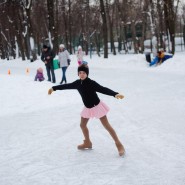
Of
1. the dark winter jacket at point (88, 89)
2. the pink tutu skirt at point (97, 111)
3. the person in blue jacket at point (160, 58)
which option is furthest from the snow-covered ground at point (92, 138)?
the person in blue jacket at point (160, 58)

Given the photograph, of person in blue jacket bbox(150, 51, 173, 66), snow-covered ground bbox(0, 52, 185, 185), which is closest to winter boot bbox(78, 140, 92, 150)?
snow-covered ground bbox(0, 52, 185, 185)

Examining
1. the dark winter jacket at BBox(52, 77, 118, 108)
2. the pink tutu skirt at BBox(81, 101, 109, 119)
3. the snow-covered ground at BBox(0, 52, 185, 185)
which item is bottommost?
the snow-covered ground at BBox(0, 52, 185, 185)

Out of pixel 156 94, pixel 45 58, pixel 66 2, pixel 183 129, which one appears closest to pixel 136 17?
pixel 66 2

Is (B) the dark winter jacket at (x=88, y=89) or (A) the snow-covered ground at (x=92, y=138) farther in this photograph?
(B) the dark winter jacket at (x=88, y=89)

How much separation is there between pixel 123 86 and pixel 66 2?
32436 mm

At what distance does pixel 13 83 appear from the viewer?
41.1 ft

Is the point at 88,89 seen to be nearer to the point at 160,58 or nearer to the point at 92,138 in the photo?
the point at 92,138

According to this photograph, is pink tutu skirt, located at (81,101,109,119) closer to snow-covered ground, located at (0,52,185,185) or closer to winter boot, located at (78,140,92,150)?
winter boot, located at (78,140,92,150)

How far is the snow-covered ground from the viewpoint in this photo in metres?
4.24

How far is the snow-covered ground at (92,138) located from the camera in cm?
424

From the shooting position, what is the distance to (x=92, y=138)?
6117 millimetres

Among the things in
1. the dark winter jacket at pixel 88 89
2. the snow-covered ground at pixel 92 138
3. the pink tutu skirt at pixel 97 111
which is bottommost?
the snow-covered ground at pixel 92 138

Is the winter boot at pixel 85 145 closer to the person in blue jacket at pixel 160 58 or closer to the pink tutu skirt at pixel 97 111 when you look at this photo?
the pink tutu skirt at pixel 97 111

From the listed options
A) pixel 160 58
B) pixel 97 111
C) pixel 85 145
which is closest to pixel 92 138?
pixel 85 145
